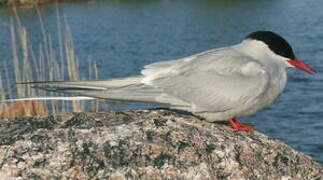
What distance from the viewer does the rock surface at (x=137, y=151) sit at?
3029 mm

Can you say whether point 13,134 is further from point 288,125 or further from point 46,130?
point 288,125

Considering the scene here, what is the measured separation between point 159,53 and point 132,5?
1842 cm

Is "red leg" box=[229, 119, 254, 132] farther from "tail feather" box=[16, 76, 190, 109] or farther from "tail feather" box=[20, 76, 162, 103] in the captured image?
"tail feather" box=[20, 76, 162, 103]

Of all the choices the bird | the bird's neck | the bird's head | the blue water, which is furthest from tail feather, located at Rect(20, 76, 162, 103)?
the blue water

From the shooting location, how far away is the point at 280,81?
3.92 meters

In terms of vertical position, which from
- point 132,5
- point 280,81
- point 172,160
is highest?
point 280,81

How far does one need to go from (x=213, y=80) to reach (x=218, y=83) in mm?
43

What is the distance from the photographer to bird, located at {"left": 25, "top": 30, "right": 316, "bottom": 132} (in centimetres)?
379

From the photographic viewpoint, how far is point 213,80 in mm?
3938

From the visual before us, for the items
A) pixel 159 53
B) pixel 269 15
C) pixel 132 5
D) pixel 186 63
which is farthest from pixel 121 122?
pixel 132 5

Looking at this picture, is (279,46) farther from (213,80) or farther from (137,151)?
(137,151)

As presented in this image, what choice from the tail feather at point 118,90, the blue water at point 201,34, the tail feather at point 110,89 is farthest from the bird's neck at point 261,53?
the blue water at point 201,34

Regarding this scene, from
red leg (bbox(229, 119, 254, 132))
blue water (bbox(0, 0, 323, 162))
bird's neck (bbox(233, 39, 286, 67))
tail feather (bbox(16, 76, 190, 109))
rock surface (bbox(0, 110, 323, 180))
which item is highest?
bird's neck (bbox(233, 39, 286, 67))

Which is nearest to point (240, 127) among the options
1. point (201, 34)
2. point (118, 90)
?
point (118, 90)
